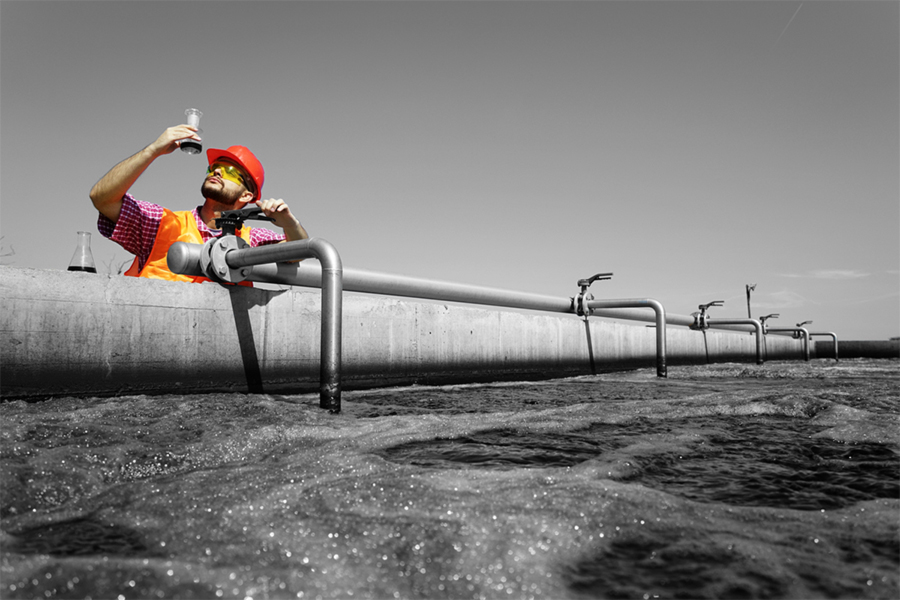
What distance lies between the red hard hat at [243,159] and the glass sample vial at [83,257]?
0.90 meters

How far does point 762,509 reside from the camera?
1.27 meters

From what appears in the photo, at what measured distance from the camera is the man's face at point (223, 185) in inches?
147

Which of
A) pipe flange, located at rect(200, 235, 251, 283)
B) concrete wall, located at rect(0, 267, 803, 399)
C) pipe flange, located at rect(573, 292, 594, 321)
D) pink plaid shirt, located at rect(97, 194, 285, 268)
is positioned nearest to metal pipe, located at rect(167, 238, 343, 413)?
pipe flange, located at rect(200, 235, 251, 283)

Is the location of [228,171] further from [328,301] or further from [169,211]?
[328,301]

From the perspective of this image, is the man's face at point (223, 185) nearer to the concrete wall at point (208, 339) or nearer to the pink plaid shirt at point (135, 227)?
the pink plaid shirt at point (135, 227)

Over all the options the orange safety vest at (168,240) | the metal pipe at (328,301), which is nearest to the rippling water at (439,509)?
the metal pipe at (328,301)

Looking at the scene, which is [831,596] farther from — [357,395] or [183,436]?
[357,395]

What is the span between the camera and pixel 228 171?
12.5 ft

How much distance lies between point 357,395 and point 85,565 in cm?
284

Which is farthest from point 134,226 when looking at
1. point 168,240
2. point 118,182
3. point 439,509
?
point 439,509

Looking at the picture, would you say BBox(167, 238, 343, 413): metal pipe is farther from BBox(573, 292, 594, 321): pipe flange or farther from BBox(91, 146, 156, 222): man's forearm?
BBox(573, 292, 594, 321): pipe flange

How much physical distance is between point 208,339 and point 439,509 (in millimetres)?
2506

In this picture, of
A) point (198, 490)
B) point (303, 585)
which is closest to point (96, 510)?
point (198, 490)

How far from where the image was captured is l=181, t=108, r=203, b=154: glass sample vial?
10.5 feet
